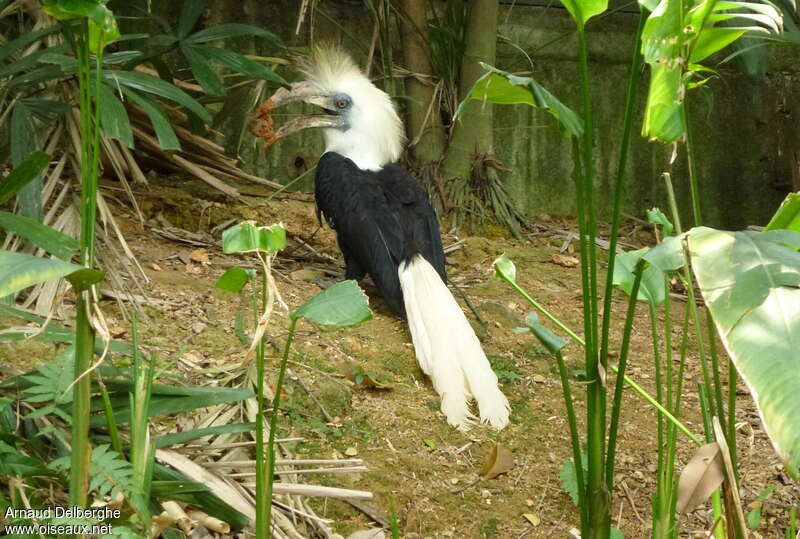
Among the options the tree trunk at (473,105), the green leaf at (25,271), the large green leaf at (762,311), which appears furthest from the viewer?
the tree trunk at (473,105)

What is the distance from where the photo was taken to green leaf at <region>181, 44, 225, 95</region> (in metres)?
3.56

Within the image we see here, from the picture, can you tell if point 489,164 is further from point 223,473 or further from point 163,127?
point 223,473

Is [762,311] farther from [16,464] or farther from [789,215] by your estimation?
[16,464]

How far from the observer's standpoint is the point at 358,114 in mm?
4520

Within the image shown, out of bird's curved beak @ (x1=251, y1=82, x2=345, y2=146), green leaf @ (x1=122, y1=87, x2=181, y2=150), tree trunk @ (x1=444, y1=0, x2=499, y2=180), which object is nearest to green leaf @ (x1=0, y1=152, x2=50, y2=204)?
green leaf @ (x1=122, y1=87, x2=181, y2=150)

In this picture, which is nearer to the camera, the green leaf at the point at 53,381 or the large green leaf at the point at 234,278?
the large green leaf at the point at 234,278

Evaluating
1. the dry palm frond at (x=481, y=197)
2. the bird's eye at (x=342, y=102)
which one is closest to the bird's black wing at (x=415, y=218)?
the bird's eye at (x=342, y=102)

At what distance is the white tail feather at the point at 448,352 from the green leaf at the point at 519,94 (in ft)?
5.64

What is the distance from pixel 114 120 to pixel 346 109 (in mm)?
1881

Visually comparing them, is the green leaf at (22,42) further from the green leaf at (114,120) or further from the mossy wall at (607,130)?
the mossy wall at (607,130)

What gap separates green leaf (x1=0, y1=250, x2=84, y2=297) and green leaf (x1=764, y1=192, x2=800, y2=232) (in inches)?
41.6

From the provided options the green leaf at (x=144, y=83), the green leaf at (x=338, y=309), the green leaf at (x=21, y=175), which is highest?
the green leaf at (x=144, y=83)

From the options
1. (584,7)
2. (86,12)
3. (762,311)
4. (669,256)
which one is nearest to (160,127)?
(86,12)

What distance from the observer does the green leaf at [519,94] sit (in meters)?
1.35
